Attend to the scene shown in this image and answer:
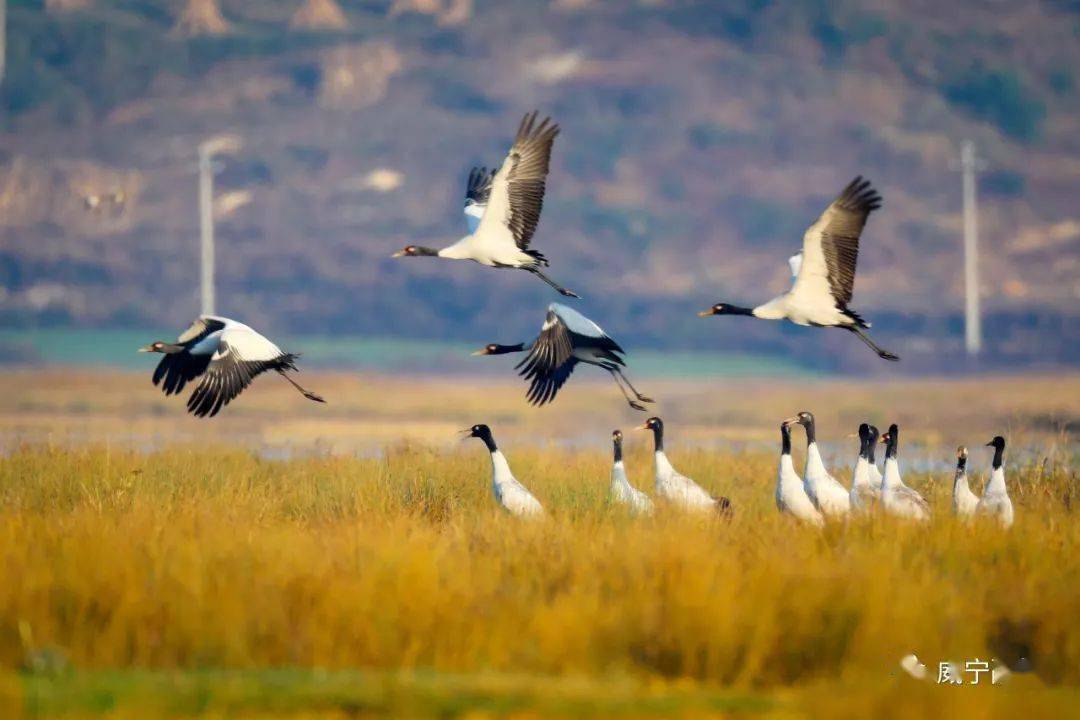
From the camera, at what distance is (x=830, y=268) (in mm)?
16625

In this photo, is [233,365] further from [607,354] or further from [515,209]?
[607,354]

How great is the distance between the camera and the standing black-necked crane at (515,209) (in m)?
17.1

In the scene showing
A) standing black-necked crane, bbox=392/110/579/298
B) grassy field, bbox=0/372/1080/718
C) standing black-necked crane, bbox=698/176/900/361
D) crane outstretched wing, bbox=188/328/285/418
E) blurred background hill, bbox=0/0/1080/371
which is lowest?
grassy field, bbox=0/372/1080/718

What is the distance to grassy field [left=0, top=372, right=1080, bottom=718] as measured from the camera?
9.39m

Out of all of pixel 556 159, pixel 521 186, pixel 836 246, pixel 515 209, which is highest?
pixel 556 159

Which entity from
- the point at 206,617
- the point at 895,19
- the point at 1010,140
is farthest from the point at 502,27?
the point at 206,617

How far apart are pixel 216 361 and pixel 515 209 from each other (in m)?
3.19

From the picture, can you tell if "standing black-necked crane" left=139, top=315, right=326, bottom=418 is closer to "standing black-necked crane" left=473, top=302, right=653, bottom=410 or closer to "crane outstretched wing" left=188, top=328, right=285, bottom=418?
"crane outstretched wing" left=188, top=328, right=285, bottom=418

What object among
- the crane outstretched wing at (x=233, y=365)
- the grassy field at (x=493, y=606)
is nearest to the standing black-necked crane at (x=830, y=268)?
the grassy field at (x=493, y=606)

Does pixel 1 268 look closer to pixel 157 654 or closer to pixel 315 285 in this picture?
pixel 315 285

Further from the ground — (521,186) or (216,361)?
(521,186)

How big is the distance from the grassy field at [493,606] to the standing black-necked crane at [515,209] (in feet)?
7.58

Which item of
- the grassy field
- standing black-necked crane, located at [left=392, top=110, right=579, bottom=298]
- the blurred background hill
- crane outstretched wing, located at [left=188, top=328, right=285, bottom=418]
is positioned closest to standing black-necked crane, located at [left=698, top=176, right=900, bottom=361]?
the grassy field

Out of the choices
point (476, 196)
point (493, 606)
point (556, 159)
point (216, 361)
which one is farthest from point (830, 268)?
point (556, 159)
